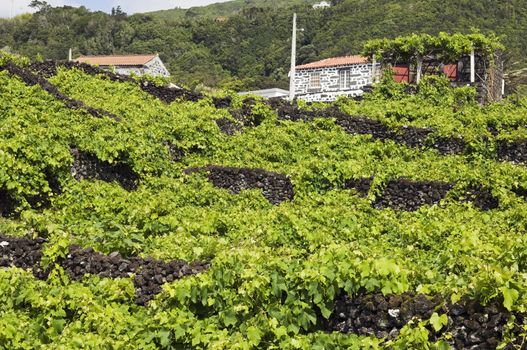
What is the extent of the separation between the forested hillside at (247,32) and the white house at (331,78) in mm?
27498

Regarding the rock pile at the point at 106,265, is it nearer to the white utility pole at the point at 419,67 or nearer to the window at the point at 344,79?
the white utility pole at the point at 419,67

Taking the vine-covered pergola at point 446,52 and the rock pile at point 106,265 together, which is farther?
the vine-covered pergola at point 446,52

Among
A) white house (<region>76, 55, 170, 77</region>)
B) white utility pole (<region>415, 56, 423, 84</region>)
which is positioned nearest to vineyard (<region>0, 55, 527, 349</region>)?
white utility pole (<region>415, 56, 423, 84</region>)

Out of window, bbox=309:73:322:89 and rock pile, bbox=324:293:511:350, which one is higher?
window, bbox=309:73:322:89

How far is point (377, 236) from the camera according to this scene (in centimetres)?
1251

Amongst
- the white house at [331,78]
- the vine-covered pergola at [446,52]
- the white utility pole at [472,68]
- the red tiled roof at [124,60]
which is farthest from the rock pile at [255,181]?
the red tiled roof at [124,60]

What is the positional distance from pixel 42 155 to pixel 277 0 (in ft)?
630

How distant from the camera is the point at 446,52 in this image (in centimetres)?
3262

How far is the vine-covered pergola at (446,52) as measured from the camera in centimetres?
3200

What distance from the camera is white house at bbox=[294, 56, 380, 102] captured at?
149 ft

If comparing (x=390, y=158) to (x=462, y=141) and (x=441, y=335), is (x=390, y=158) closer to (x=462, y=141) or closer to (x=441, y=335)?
(x=462, y=141)

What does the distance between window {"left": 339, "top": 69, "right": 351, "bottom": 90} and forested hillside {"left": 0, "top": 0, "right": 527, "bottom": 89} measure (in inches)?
1150

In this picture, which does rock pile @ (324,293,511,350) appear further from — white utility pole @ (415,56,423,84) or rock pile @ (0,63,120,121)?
white utility pole @ (415,56,423,84)

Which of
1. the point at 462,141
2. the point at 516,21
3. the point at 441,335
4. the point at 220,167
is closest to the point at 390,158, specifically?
the point at 462,141
